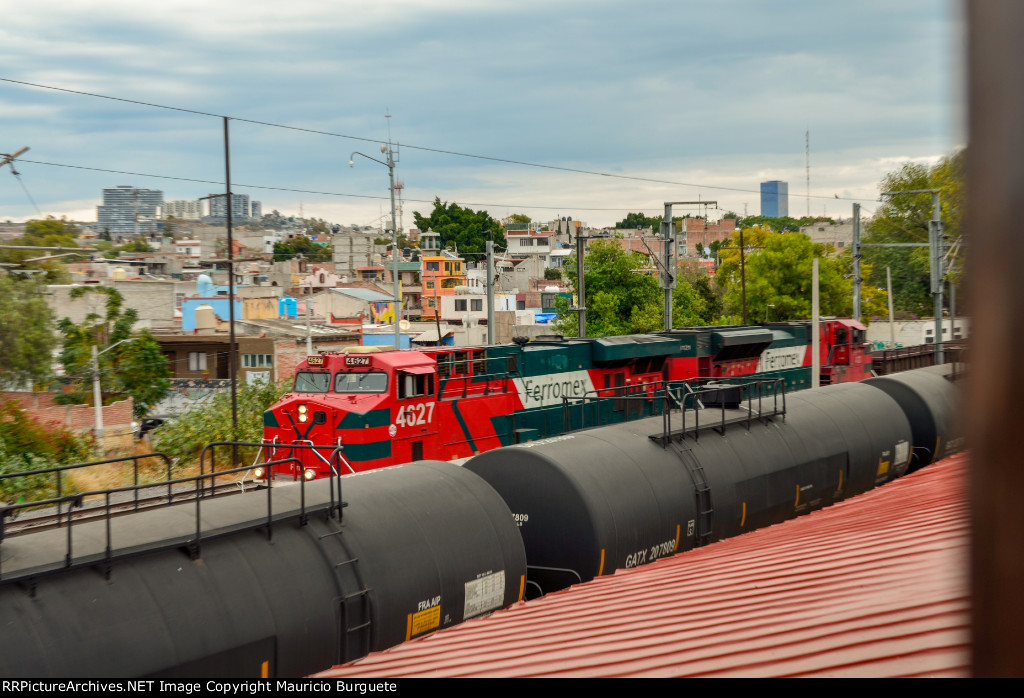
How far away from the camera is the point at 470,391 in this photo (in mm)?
22641

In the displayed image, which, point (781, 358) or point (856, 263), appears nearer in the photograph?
point (781, 358)

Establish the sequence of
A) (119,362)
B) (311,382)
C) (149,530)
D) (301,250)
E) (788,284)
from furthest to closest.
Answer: (301,250), (788,284), (119,362), (311,382), (149,530)

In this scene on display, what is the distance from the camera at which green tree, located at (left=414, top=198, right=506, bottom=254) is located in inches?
6073

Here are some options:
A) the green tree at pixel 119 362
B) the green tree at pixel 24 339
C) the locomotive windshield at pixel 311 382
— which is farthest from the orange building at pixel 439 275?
the locomotive windshield at pixel 311 382

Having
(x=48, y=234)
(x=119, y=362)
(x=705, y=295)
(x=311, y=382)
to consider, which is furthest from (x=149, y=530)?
(x=48, y=234)

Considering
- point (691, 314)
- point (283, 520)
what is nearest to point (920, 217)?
point (691, 314)

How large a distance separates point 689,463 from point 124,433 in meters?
32.9

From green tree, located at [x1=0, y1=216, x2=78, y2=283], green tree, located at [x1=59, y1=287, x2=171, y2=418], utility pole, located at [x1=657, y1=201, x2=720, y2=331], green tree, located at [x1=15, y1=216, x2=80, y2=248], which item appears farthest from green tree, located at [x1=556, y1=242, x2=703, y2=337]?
green tree, located at [x1=15, y1=216, x2=80, y2=248]

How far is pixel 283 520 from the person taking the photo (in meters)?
8.78

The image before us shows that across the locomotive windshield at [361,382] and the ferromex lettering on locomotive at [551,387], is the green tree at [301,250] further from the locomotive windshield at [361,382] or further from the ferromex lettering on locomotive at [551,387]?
the locomotive windshield at [361,382]

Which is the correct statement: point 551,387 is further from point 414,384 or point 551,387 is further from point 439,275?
point 439,275

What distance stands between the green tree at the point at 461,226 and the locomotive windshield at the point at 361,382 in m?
131

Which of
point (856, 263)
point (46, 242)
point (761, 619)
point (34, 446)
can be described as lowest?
point (34, 446)

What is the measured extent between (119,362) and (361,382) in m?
27.1
